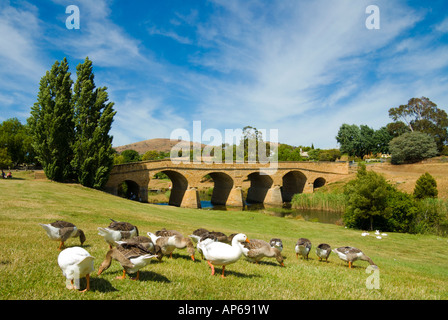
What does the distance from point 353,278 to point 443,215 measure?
32.8 m

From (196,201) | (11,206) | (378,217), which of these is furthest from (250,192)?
(11,206)

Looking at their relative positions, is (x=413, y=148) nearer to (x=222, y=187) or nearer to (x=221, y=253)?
(x=222, y=187)

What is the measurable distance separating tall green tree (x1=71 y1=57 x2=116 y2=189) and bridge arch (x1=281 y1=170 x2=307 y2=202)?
43.6 m

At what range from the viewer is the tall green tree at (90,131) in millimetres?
33969

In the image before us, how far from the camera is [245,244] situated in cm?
822

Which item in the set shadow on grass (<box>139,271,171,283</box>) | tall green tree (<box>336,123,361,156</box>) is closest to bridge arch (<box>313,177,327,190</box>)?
tall green tree (<box>336,123,361,156</box>)

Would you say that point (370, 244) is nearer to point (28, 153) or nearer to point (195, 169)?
point (195, 169)

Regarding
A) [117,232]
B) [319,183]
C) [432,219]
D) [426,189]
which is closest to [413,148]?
[319,183]

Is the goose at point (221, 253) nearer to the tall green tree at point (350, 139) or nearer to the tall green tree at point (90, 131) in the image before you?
the tall green tree at point (90, 131)

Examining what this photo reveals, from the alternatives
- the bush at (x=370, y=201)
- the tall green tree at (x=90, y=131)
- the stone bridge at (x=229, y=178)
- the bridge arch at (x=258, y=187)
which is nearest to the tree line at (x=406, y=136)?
the stone bridge at (x=229, y=178)

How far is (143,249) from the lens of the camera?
585cm

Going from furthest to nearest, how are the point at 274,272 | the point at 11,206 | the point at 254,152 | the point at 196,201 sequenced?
the point at 254,152, the point at 196,201, the point at 11,206, the point at 274,272

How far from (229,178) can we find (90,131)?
91.9 feet
